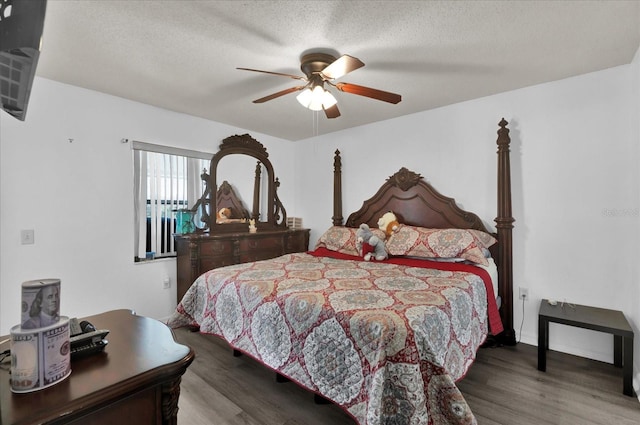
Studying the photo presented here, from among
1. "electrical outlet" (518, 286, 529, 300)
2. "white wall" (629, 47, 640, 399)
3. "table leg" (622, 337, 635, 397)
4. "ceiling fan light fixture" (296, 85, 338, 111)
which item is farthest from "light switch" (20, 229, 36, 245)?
"white wall" (629, 47, 640, 399)

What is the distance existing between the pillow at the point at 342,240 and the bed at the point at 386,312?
0.13 metres

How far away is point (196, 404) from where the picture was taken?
76.0 inches

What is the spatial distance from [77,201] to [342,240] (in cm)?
269

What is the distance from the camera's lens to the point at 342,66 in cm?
193

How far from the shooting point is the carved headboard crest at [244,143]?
3.89 m

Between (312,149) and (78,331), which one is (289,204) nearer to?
(312,149)

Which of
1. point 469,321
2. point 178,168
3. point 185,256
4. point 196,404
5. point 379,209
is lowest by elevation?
point 196,404

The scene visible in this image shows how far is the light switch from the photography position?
246 centimetres

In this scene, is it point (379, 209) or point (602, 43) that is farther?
point (379, 209)

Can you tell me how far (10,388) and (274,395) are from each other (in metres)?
1.56

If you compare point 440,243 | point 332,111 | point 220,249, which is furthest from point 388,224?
point 220,249

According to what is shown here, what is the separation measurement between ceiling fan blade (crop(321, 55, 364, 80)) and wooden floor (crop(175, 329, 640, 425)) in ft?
7.12

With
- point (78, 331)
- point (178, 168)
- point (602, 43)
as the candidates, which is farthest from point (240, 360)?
point (602, 43)

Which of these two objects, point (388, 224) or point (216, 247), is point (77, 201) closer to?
point (216, 247)
